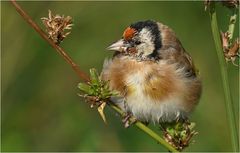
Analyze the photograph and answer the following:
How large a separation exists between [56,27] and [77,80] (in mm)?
2764

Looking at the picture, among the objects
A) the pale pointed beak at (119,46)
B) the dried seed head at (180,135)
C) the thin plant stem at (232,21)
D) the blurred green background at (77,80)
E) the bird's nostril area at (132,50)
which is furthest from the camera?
the blurred green background at (77,80)

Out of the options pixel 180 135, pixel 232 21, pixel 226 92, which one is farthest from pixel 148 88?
pixel 226 92

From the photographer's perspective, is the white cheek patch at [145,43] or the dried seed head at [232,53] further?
the white cheek patch at [145,43]

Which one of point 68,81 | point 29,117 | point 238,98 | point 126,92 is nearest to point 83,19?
point 68,81

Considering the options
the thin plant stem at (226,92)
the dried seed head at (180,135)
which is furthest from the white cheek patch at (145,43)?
the thin plant stem at (226,92)

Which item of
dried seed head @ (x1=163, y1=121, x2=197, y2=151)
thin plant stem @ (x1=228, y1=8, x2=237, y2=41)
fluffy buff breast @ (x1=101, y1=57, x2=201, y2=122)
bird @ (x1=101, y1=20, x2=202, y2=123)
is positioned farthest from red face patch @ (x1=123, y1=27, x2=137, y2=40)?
thin plant stem @ (x1=228, y1=8, x2=237, y2=41)

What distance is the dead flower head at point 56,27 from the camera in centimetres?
234

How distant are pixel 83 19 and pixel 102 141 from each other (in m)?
1.13

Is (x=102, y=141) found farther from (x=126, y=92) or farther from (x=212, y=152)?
(x=126, y=92)

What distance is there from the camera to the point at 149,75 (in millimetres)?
3344

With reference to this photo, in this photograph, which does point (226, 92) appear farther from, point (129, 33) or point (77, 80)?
point (77, 80)

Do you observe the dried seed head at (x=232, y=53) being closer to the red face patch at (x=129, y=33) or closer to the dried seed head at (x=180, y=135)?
the dried seed head at (x=180, y=135)

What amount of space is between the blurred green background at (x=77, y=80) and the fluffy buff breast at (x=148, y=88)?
1.10ft

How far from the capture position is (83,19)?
5.07m
